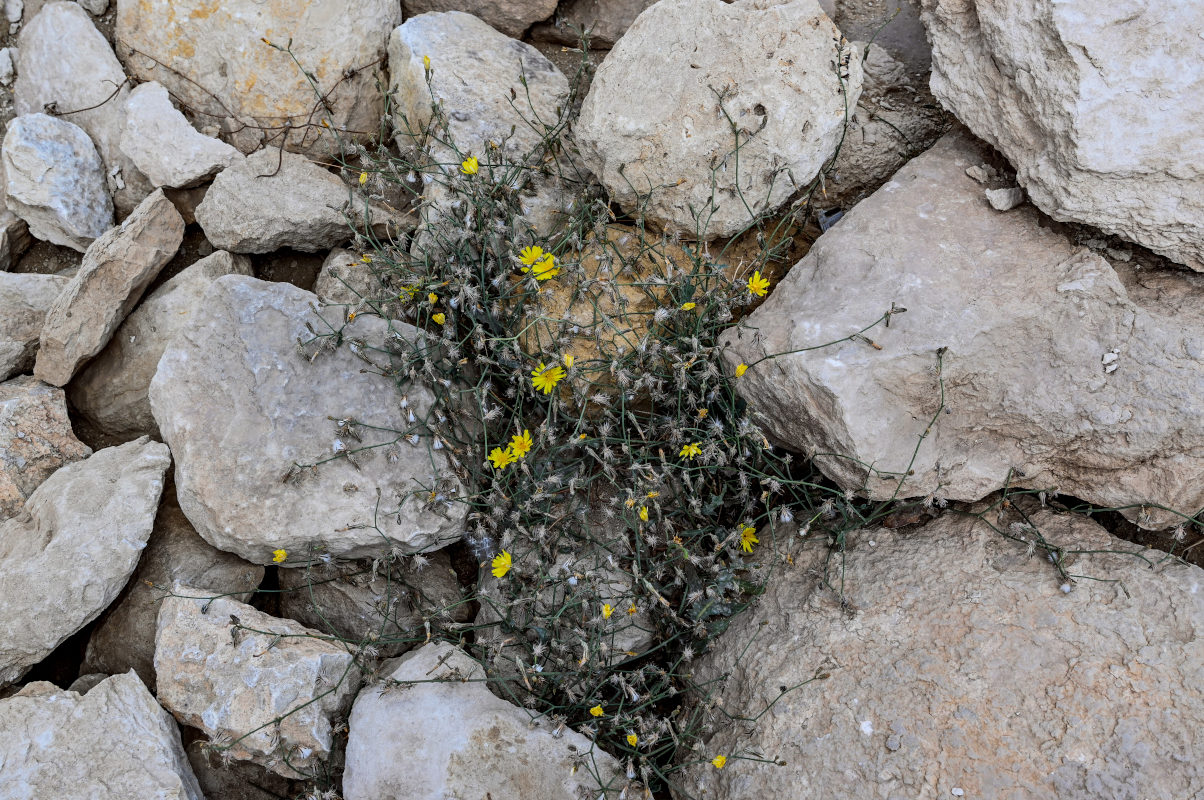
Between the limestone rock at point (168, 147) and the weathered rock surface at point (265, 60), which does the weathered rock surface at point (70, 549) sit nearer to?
the limestone rock at point (168, 147)

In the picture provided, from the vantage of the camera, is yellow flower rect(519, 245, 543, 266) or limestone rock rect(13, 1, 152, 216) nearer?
yellow flower rect(519, 245, 543, 266)

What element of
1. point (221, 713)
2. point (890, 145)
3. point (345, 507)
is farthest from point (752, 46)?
point (221, 713)

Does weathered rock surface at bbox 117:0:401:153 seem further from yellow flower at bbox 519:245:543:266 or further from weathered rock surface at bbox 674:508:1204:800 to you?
weathered rock surface at bbox 674:508:1204:800

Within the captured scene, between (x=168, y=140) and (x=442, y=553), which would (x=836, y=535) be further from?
(x=168, y=140)

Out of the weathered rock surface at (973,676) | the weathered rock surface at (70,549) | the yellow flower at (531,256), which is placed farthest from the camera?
the yellow flower at (531,256)

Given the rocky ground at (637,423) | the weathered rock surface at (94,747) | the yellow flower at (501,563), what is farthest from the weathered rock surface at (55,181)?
the yellow flower at (501,563)

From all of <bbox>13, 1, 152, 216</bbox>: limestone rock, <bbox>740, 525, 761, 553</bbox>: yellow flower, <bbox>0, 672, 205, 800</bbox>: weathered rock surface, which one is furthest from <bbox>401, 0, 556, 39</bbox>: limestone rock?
<bbox>0, 672, 205, 800</bbox>: weathered rock surface

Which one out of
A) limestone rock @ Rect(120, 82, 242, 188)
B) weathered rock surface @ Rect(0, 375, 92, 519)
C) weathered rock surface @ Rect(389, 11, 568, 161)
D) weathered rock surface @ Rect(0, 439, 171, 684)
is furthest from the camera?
limestone rock @ Rect(120, 82, 242, 188)
